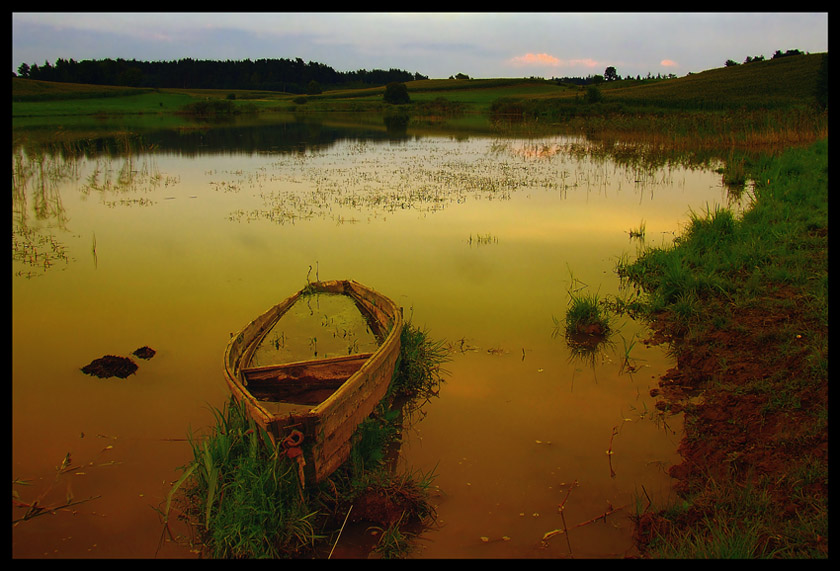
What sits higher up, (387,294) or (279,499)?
(387,294)

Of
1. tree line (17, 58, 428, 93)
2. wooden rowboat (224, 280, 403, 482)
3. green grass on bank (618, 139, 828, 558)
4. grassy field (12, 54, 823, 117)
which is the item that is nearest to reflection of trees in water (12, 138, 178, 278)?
wooden rowboat (224, 280, 403, 482)

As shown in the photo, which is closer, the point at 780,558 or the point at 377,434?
the point at 780,558

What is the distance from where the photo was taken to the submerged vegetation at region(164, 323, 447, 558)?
369 centimetres

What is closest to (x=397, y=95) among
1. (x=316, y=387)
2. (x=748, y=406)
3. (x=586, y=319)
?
(x=586, y=319)

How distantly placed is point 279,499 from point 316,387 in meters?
1.48

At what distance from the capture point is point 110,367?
237 inches

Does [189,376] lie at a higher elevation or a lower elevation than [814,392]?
lower

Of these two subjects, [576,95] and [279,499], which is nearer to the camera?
[279,499]

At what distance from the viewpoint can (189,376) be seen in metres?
6.01

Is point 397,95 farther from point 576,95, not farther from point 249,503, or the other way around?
point 249,503

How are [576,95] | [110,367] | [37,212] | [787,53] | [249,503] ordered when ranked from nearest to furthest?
1. [249,503]
2. [110,367]
3. [37,212]
4. [576,95]
5. [787,53]

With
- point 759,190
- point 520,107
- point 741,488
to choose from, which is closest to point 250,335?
point 741,488

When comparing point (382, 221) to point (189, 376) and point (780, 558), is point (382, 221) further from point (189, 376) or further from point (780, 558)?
point (780, 558)
